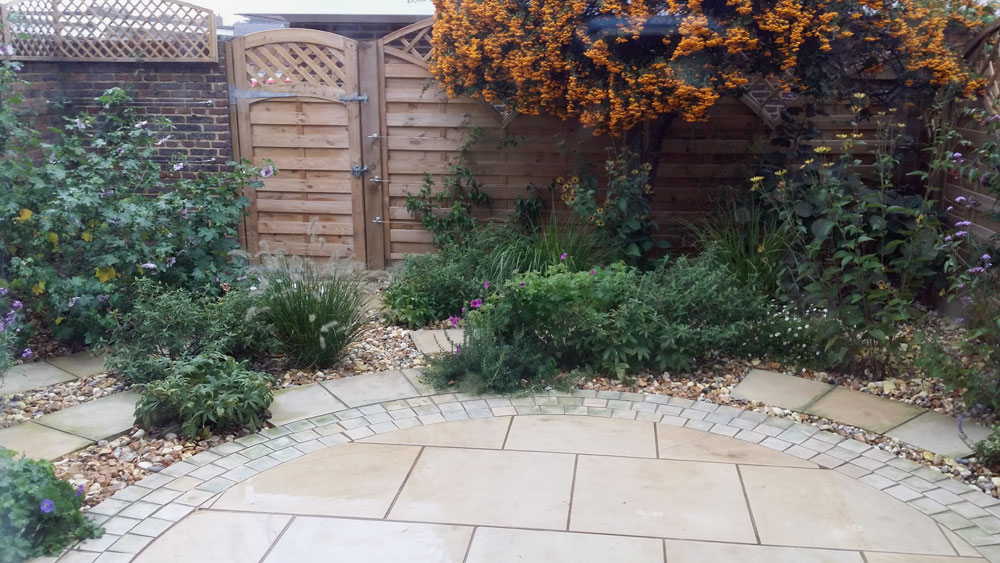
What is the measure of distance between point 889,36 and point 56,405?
5511 millimetres

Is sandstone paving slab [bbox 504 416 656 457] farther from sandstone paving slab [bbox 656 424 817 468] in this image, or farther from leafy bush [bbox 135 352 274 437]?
leafy bush [bbox 135 352 274 437]

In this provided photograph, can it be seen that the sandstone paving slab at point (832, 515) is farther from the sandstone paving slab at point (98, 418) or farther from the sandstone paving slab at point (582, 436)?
the sandstone paving slab at point (98, 418)

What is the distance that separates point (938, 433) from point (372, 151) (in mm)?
4813

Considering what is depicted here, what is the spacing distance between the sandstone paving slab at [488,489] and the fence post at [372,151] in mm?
3556

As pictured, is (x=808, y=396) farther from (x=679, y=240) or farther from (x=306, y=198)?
(x=306, y=198)

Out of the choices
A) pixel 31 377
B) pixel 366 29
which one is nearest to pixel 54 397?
pixel 31 377

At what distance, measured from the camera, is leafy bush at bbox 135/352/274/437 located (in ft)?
13.1

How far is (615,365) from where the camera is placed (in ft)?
15.8

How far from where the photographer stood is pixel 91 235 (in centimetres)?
519

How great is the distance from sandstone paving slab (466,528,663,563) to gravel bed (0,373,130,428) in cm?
261

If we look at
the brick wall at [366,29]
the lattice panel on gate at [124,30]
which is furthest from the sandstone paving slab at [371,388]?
the brick wall at [366,29]

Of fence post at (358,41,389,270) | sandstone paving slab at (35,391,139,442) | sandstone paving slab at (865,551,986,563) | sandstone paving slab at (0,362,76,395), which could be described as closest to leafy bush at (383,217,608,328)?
fence post at (358,41,389,270)

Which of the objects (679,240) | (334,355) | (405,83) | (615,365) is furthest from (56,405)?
(679,240)

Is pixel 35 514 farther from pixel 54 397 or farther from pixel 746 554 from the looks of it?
pixel 746 554
